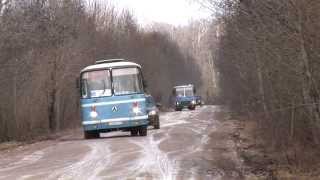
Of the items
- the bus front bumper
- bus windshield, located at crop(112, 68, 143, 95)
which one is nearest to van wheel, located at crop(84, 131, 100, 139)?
the bus front bumper

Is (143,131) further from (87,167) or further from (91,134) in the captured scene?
(87,167)

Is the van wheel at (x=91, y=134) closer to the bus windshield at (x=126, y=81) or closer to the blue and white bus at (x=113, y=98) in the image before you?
the blue and white bus at (x=113, y=98)

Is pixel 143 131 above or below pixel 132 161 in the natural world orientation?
above

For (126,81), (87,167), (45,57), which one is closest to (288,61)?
(87,167)

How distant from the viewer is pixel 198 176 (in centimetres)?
1430

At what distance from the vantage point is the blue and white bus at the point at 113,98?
28734 millimetres

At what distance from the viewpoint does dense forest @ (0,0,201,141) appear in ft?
96.0

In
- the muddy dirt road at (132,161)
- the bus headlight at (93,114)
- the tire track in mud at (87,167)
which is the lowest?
the muddy dirt road at (132,161)

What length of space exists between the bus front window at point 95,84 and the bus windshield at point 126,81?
0.30 m

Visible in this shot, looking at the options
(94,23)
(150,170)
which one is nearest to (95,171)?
Answer: (150,170)

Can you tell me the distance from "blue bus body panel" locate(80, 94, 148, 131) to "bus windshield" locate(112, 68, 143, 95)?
231mm

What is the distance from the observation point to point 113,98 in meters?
28.8

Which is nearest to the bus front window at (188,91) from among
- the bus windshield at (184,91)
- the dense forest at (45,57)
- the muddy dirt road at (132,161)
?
the bus windshield at (184,91)

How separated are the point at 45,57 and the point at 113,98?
11667mm
